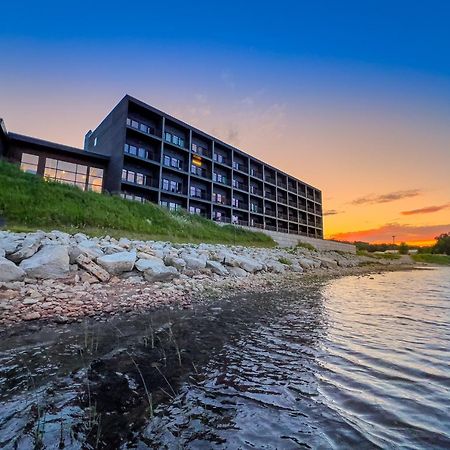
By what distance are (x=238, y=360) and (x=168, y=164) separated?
119ft

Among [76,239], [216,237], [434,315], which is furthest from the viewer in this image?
[216,237]

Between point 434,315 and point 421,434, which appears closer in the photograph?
point 421,434

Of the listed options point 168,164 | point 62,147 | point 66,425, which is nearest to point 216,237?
point 168,164

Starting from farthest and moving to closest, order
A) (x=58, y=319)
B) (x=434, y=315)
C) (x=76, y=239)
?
(x=76, y=239)
(x=434, y=315)
(x=58, y=319)

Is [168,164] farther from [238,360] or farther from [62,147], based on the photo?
[238,360]

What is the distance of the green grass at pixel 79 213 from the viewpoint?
1714cm

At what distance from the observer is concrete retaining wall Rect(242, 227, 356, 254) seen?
40747 mm

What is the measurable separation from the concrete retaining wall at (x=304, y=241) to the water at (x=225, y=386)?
107ft

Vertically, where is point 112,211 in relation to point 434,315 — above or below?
above

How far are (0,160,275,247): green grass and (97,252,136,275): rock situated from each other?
7.44 metres

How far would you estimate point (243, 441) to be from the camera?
8.75ft

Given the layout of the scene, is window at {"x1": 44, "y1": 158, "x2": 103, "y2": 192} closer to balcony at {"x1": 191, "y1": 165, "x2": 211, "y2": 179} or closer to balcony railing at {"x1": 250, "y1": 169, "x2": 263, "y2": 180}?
balcony at {"x1": 191, "y1": 165, "x2": 211, "y2": 179}

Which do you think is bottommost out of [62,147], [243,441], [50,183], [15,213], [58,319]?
[243,441]

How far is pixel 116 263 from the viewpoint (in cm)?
998
